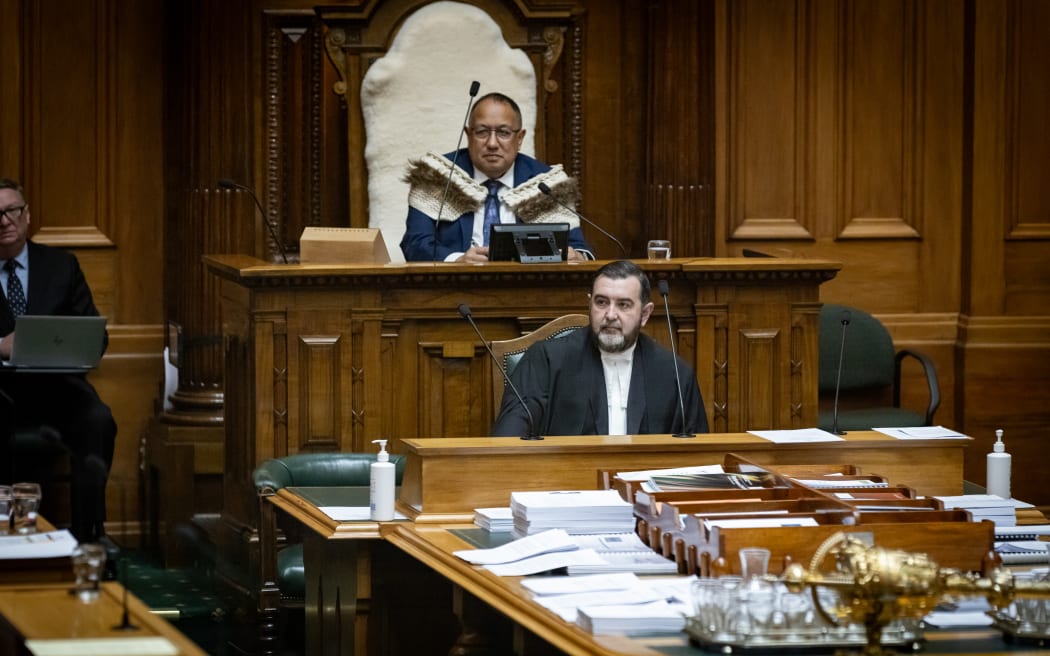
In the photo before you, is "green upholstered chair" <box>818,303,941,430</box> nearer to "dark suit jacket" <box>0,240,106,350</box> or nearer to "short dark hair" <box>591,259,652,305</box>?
"short dark hair" <box>591,259,652,305</box>

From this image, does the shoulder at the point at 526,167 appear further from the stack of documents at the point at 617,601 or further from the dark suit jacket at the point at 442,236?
the stack of documents at the point at 617,601

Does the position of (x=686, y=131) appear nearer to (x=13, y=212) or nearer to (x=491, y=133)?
(x=491, y=133)

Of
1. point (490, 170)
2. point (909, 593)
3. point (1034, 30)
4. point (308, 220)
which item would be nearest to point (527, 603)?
point (909, 593)

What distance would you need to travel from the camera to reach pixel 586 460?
503cm

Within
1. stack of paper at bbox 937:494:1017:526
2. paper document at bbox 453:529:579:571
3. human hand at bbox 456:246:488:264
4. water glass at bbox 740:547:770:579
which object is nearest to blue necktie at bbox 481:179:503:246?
human hand at bbox 456:246:488:264

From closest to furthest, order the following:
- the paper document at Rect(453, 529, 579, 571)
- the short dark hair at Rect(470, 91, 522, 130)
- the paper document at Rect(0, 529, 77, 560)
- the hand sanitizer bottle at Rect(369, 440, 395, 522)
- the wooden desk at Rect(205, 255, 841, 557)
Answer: the paper document at Rect(0, 529, 77, 560), the paper document at Rect(453, 529, 579, 571), the hand sanitizer bottle at Rect(369, 440, 395, 522), the wooden desk at Rect(205, 255, 841, 557), the short dark hair at Rect(470, 91, 522, 130)

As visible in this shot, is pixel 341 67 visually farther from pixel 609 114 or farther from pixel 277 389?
pixel 277 389

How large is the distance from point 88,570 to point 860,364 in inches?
206

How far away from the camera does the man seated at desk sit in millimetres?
6156

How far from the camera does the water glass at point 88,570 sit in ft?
11.4

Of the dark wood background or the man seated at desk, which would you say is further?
the dark wood background

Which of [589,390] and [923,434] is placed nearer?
[923,434]

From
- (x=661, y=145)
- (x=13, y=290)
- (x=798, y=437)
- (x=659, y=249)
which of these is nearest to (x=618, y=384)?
(x=659, y=249)

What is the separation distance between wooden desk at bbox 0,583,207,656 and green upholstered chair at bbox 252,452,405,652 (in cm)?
191
